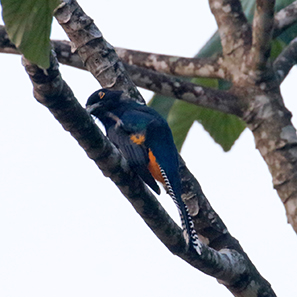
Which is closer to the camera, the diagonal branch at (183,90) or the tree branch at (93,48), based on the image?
the tree branch at (93,48)

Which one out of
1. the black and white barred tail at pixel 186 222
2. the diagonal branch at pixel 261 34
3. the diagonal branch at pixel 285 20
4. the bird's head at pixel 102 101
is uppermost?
the diagonal branch at pixel 285 20

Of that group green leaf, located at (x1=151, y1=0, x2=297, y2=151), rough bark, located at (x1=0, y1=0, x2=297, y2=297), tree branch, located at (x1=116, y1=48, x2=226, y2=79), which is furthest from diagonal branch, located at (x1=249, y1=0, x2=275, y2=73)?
green leaf, located at (x1=151, y1=0, x2=297, y2=151)

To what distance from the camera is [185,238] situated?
362cm

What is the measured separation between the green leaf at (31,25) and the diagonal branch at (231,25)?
3518 mm

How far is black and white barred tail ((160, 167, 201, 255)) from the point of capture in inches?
142

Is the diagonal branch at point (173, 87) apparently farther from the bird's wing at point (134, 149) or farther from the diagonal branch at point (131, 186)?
the diagonal branch at point (131, 186)

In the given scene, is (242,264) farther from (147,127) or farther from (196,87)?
(196,87)

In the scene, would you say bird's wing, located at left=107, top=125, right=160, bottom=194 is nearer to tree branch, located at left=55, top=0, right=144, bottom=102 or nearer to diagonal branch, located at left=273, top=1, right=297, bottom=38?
tree branch, located at left=55, top=0, right=144, bottom=102

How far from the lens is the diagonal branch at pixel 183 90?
507cm

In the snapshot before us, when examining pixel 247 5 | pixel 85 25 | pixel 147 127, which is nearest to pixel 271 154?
pixel 147 127

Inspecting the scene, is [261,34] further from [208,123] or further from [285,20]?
[208,123]

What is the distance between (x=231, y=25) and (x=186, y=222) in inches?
95.9

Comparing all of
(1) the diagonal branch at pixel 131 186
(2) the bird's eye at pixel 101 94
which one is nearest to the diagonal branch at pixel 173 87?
(2) the bird's eye at pixel 101 94

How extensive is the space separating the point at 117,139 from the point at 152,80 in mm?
900
